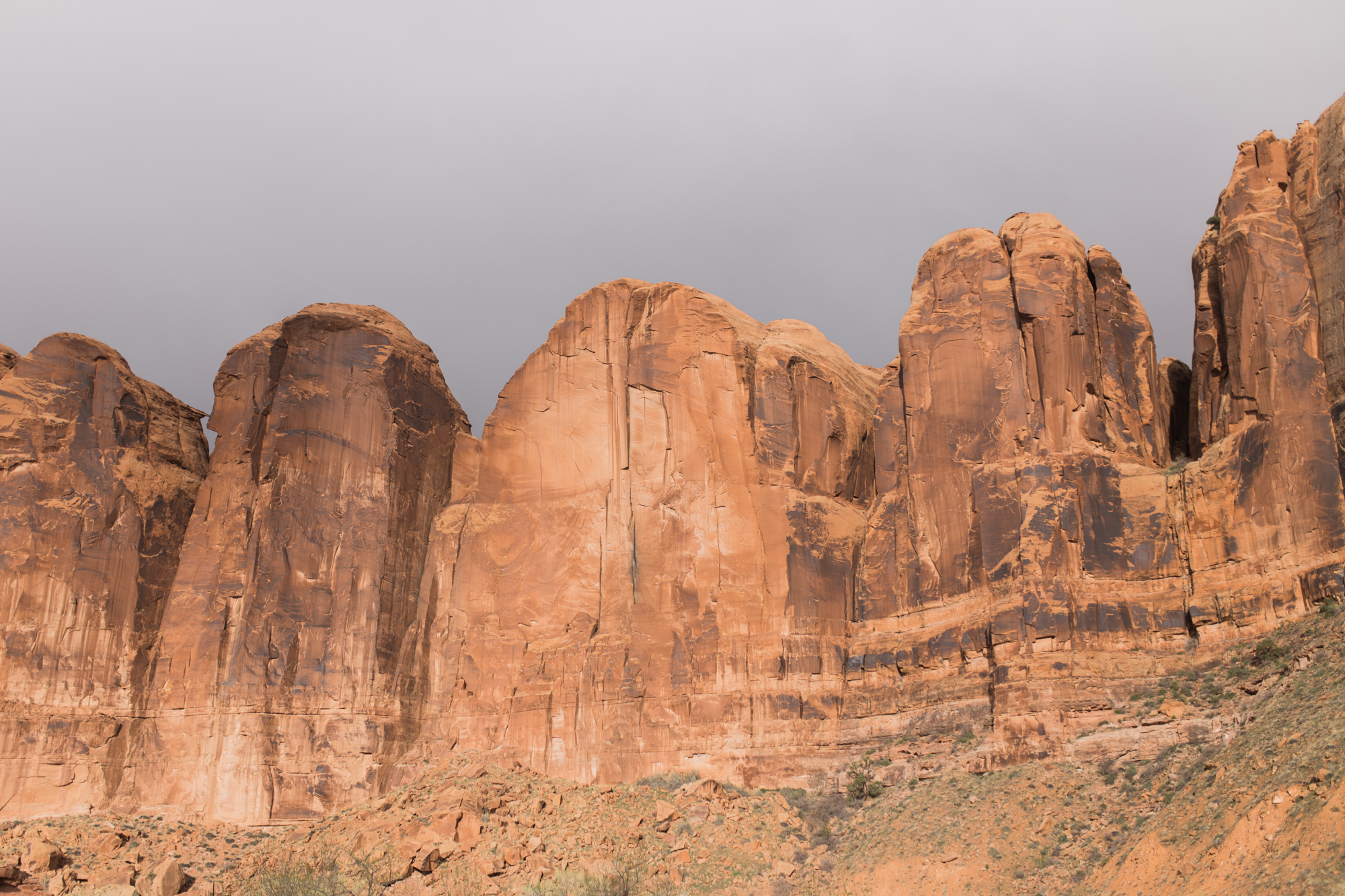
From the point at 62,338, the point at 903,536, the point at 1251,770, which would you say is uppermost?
the point at 62,338

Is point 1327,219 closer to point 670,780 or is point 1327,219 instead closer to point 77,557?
point 670,780

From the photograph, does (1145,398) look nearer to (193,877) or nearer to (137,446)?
(193,877)

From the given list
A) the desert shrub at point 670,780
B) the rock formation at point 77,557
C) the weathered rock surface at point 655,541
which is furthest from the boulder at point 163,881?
the desert shrub at point 670,780

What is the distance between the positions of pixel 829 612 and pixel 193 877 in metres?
25.5

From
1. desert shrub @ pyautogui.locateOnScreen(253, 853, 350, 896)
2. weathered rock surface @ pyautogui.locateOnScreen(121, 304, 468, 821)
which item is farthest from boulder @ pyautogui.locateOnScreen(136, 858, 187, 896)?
weathered rock surface @ pyautogui.locateOnScreen(121, 304, 468, 821)

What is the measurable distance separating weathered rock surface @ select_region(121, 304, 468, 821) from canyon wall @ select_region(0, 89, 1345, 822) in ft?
0.50

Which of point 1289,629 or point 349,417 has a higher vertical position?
point 349,417

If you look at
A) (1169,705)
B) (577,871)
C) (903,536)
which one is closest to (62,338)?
(577,871)

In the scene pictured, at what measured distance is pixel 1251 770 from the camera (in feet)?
97.0

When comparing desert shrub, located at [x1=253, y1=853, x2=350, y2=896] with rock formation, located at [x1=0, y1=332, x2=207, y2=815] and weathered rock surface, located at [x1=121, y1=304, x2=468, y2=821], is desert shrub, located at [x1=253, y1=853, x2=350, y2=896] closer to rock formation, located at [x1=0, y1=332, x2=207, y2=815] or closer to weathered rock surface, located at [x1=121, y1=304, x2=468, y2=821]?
weathered rock surface, located at [x1=121, y1=304, x2=468, y2=821]

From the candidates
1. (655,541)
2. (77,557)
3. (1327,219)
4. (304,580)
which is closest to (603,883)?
(655,541)

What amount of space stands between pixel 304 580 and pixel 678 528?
54.0 ft

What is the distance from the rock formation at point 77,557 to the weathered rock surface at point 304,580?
5.00ft

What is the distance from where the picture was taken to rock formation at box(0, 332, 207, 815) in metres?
50.9
